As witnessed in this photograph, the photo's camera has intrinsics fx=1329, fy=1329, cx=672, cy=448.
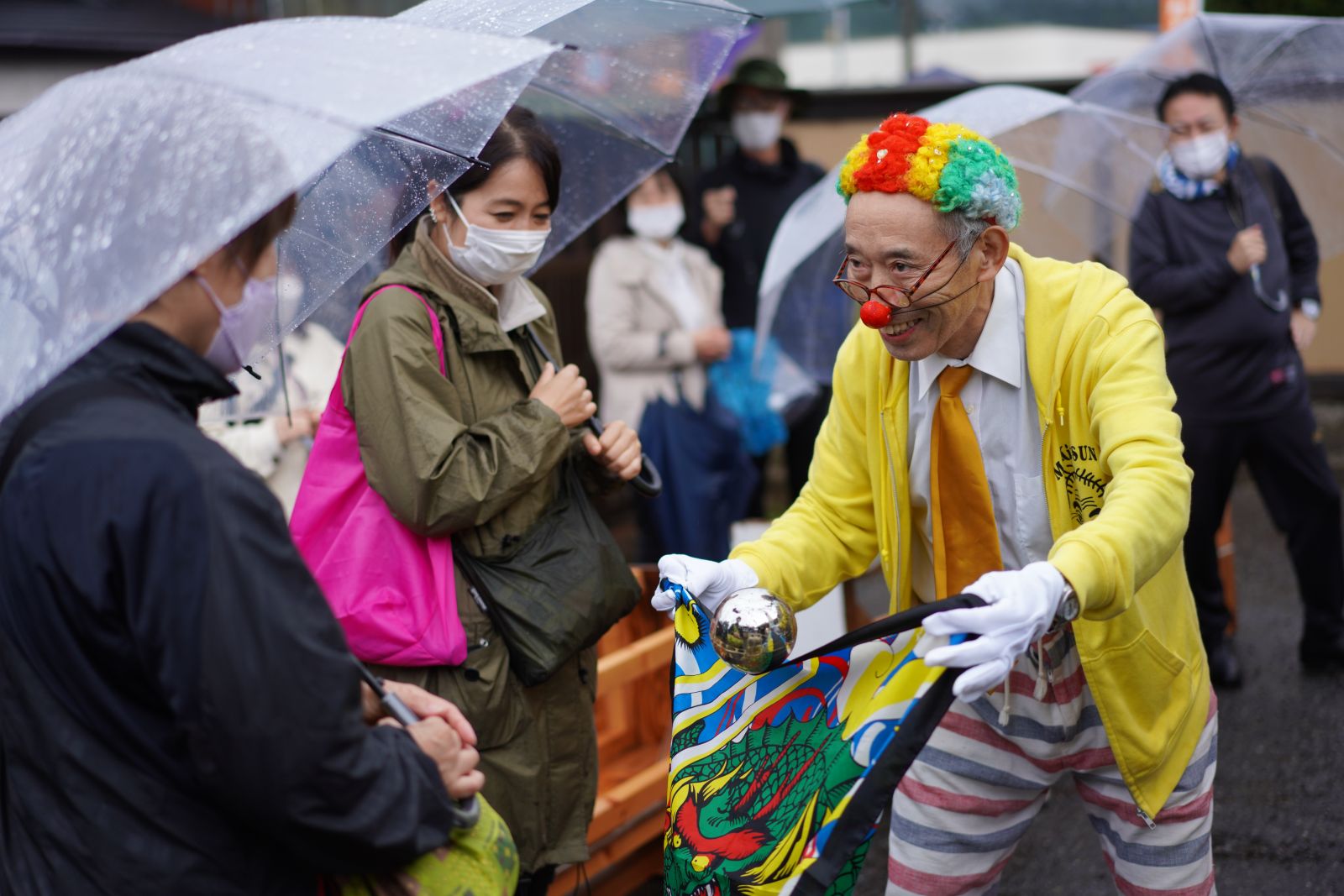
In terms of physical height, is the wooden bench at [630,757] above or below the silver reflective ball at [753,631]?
below

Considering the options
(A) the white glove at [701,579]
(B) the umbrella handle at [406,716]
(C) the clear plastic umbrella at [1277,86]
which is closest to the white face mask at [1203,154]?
(C) the clear plastic umbrella at [1277,86]

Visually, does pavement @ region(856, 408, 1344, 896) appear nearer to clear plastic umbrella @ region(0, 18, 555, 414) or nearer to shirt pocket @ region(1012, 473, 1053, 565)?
shirt pocket @ region(1012, 473, 1053, 565)

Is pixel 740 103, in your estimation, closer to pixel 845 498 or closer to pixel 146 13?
pixel 146 13

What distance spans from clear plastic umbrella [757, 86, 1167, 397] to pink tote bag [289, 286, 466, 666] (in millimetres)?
2118

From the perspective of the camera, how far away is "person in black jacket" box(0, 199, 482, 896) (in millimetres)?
1539

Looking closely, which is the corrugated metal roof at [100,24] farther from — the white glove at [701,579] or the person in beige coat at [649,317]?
the white glove at [701,579]

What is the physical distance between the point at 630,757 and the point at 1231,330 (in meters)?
2.74

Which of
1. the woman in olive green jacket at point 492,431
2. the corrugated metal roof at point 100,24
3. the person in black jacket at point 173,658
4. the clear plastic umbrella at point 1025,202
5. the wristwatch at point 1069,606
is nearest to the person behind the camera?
the person in black jacket at point 173,658

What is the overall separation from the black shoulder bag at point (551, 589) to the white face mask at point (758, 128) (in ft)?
13.0

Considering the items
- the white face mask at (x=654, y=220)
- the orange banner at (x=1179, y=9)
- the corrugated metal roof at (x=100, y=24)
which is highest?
the orange banner at (x=1179, y=9)

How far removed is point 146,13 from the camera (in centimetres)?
771

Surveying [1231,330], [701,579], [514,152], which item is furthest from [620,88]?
[1231,330]

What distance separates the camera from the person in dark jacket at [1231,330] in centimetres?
492

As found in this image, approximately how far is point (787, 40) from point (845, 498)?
1148cm
